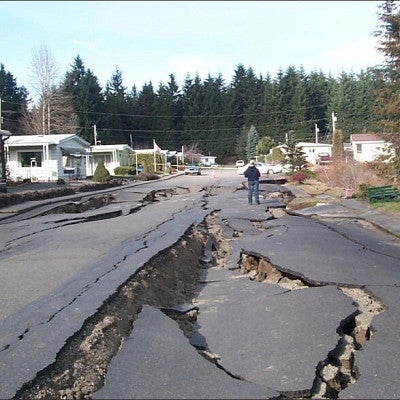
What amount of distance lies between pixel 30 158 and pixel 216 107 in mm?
73144

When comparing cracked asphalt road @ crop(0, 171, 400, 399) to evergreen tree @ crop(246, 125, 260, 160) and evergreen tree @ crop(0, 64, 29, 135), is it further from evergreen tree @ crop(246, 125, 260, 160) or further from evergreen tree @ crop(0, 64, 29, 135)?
evergreen tree @ crop(246, 125, 260, 160)

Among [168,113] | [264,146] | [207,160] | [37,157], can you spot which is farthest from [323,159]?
[168,113]

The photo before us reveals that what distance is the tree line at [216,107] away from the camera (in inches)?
3546

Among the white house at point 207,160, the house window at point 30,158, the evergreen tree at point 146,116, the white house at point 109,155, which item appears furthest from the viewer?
the evergreen tree at point 146,116

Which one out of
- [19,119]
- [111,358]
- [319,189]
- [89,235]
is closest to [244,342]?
[111,358]

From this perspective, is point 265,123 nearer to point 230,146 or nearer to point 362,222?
point 230,146

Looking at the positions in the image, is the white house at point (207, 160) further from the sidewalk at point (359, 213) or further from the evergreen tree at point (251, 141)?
the sidewalk at point (359, 213)

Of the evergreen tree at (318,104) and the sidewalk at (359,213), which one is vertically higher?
the evergreen tree at (318,104)

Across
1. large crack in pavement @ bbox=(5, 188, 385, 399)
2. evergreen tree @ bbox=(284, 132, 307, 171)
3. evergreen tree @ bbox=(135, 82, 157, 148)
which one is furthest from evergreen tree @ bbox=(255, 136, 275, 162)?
large crack in pavement @ bbox=(5, 188, 385, 399)

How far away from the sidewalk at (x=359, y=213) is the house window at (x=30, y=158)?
28.5 metres

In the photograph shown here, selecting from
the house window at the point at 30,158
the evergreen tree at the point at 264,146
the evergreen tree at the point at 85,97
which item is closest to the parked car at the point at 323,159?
the evergreen tree at the point at 264,146

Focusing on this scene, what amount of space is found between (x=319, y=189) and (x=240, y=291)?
904 inches

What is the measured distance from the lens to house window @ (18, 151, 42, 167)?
1678 inches

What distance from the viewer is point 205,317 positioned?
6.00 meters
